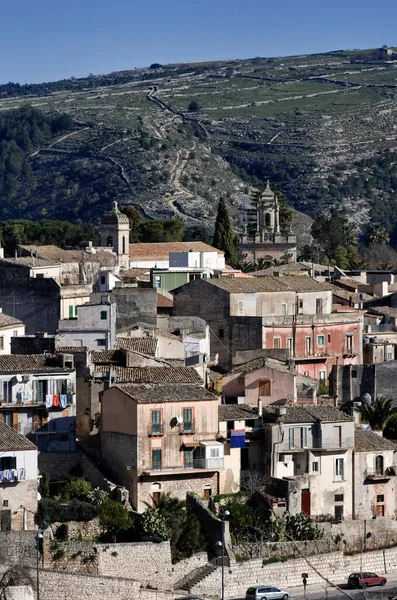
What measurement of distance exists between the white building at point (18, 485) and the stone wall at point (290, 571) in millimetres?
5249

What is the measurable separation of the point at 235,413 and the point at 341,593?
7.77 meters

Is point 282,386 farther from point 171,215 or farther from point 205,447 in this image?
point 171,215

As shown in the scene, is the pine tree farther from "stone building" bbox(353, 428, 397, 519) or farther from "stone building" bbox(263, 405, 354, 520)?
"stone building" bbox(263, 405, 354, 520)

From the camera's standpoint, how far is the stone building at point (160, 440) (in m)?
56.7

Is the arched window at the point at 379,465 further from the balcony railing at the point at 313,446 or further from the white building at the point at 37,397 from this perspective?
the white building at the point at 37,397

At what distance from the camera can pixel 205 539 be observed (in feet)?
183

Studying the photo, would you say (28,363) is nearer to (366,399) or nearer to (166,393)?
(166,393)

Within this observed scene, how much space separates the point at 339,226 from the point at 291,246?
65.2 ft

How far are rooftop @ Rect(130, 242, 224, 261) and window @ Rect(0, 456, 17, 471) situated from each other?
4746 cm

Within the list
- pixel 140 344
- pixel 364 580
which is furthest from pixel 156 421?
pixel 140 344

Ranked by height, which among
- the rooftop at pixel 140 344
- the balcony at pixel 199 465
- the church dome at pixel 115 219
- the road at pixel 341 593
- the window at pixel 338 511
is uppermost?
the church dome at pixel 115 219

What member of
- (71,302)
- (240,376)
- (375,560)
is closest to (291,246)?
(71,302)

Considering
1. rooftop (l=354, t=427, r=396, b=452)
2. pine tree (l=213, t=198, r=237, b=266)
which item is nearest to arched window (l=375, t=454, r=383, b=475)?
rooftop (l=354, t=427, r=396, b=452)

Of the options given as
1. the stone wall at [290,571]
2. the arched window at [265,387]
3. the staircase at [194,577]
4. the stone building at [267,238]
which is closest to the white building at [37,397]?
the staircase at [194,577]
